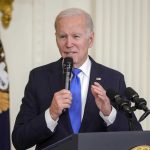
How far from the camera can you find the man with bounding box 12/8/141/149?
6.54ft

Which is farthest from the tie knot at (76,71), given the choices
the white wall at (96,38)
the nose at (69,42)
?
the white wall at (96,38)

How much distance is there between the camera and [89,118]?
2.12m

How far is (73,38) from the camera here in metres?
2.15

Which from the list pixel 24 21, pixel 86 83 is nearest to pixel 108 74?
pixel 86 83

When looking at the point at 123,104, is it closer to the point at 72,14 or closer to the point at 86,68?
the point at 86,68

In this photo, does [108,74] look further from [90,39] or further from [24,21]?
[24,21]

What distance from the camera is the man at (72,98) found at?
1994 mm

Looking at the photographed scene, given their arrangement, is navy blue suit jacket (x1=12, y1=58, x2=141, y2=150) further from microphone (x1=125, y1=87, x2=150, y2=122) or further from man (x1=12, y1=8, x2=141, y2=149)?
microphone (x1=125, y1=87, x2=150, y2=122)

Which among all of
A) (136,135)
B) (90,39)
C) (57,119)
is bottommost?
(57,119)

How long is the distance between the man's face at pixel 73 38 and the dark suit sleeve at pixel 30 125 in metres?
0.26

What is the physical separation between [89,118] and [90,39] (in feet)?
1.45

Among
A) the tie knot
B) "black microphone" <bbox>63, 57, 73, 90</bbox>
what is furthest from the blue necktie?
"black microphone" <bbox>63, 57, 73, 90</bbox>

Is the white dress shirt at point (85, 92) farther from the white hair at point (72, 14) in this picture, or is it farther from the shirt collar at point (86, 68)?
the white hair at point (72, 14)

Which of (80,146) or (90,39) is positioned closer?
(80,146)
